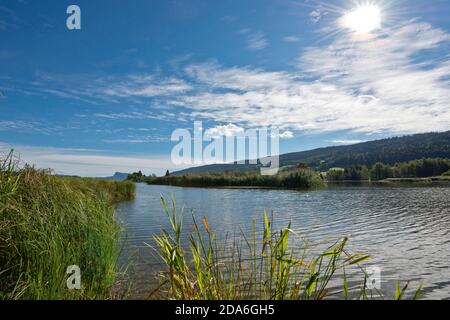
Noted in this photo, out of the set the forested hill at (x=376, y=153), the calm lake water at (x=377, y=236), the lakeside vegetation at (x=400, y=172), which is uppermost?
the forested hill at (x=376, y=153)

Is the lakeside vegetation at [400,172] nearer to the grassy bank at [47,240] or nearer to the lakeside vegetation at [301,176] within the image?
the lakeside vegetation at [301,176]

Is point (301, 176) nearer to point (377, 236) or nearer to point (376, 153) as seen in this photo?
point (377, 236)

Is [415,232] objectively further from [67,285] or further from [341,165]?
[341,165]

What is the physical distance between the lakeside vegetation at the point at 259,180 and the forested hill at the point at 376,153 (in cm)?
2807

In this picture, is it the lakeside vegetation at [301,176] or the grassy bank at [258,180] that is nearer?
the grassy bank at [258,180]

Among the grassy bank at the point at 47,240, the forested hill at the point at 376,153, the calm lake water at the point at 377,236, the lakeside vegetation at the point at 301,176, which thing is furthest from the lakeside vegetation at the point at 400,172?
the grassy bank at the point at 47,240

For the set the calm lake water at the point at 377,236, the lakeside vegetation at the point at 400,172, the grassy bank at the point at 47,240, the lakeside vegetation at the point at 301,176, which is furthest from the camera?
the lakeside vegetation at the point at 400,172

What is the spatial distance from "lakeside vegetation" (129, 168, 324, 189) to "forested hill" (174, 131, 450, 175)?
28.1 meters

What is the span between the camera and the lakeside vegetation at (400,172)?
76500mm

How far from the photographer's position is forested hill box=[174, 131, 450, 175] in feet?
375

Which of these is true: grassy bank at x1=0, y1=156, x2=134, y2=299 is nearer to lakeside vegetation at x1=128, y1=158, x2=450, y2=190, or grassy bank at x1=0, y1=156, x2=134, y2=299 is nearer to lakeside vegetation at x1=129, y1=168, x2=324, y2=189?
lakeside vegetation at x1=128, y1=158, x2=450, y2=190
